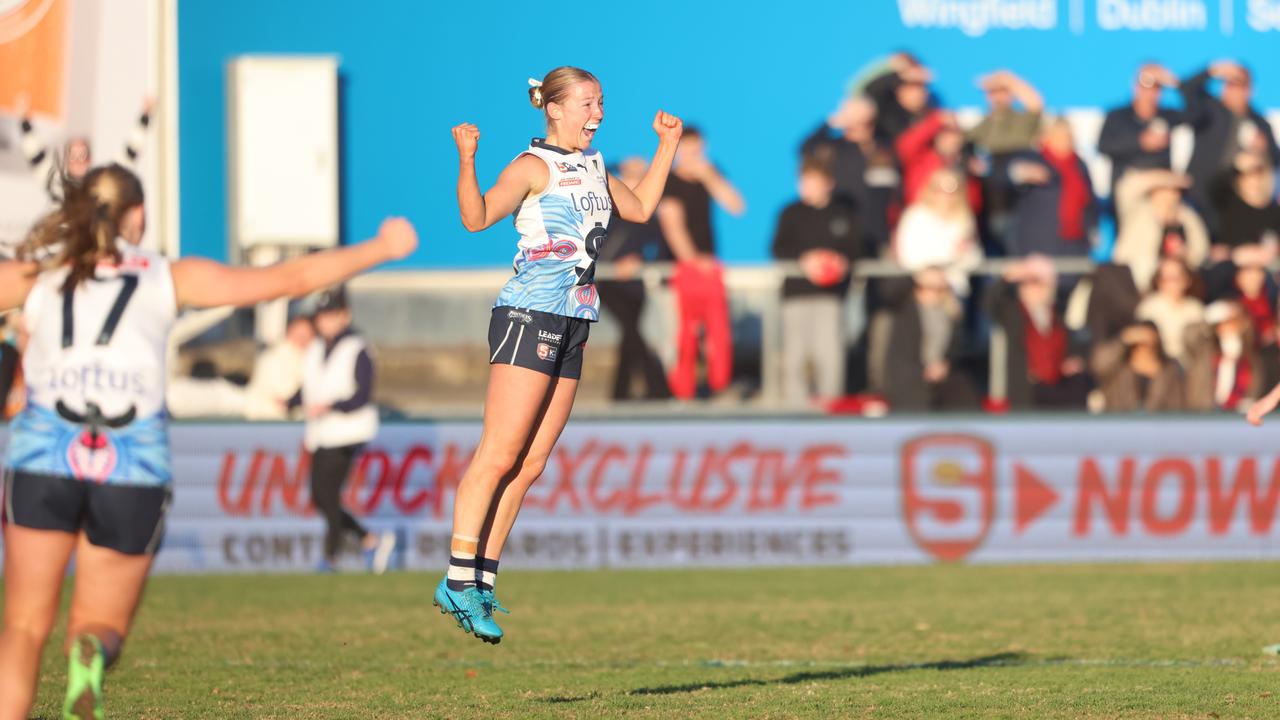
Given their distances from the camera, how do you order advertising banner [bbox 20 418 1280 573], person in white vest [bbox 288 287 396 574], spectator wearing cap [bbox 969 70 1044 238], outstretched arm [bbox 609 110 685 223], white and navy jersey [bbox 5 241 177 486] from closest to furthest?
1. white and navy jersey [bbox 5 241 177 486]
2. outstretched arm [bbox 609 110 685 223]
3. person in white vest [bbox 288 287 396 574]
4. advertising banner [bbox 20 418 1280 573]
5. spectator wearing cap [bbox 969 70 1044 238]

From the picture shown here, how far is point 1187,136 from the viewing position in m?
17.2

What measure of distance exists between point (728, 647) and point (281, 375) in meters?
6.78

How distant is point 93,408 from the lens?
559cm

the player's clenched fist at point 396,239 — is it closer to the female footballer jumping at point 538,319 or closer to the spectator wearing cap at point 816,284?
the female footballer jumping at point 538,319

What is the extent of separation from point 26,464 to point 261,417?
10.4 meters

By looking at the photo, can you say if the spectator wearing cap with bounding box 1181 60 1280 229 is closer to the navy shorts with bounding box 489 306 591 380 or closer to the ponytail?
the navy shorts with bounding box 489 306 591 380

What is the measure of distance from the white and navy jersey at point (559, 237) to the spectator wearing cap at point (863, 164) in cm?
878

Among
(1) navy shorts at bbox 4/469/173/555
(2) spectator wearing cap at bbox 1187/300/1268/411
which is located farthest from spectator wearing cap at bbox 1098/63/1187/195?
(1) navy shorts at bbox 4/469/173/555

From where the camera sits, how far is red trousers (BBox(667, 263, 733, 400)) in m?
15.8

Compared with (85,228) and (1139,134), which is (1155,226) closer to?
(1139,134)

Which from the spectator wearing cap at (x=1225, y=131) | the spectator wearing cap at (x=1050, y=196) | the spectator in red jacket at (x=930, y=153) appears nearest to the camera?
the spectator in red jacket at (x=930, y=153)

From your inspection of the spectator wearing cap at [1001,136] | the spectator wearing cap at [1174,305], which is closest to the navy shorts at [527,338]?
the spectator wearing cap at [1174,305]

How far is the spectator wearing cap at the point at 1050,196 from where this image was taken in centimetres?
1620

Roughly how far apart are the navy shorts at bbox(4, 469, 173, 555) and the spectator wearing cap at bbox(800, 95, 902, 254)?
1084 cm
